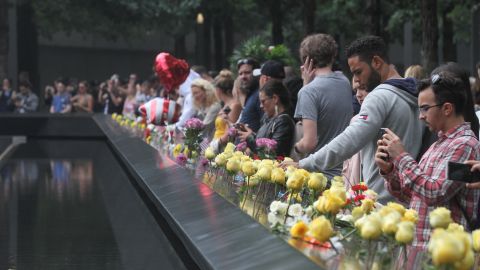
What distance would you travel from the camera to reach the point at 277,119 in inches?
402

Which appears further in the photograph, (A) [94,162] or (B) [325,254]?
(A) [94,162]

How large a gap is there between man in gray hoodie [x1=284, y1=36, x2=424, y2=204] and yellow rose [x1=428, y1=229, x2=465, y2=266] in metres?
2.48

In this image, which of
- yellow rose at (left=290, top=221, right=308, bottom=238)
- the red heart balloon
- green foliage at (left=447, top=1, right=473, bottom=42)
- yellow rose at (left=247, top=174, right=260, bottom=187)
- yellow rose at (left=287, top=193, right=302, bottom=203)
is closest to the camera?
yellow rose at (left=290, top=221, right=308, bottom=238)

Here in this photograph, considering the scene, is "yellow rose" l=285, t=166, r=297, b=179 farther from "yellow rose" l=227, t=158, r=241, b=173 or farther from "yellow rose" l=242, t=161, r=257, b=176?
"yellow rose" l=227, t=158, r=241, b=173

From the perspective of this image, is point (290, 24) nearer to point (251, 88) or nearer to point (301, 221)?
point (251, 88)

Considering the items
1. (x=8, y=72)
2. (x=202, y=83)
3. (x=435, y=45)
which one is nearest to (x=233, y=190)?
(x=202, y=83)

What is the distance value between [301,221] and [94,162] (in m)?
18.8

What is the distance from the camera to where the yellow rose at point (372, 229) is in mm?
4836

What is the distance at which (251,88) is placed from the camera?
12391 mm

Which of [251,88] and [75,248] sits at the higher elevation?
[251,88]

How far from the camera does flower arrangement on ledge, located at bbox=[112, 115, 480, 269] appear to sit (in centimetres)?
439

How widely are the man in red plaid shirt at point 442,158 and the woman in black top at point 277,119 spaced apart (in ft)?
14.2

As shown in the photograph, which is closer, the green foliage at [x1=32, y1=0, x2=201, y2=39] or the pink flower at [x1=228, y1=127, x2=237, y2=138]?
the pink flower at [x1=228, y1=127, x2=237, y2=138]

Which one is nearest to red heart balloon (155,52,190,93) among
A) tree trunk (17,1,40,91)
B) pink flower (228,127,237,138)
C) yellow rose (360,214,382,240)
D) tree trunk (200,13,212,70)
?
pink flower (228,127,237,138)
